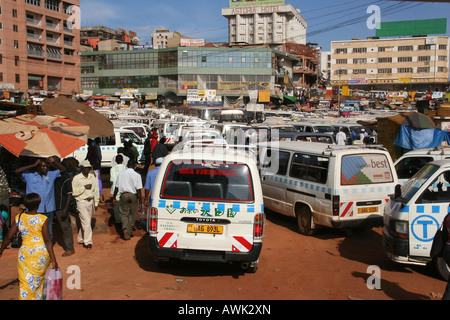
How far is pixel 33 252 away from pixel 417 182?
222 inches

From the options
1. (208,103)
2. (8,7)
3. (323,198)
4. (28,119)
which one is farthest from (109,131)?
(8,7)

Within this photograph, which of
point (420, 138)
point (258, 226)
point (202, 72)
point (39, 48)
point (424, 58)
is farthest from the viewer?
point (424, 58)

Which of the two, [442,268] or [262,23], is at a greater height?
[262,23]

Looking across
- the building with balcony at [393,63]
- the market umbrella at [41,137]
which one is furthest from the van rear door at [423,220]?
the building with balcony at [393,63]

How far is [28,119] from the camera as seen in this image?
28.8 ft

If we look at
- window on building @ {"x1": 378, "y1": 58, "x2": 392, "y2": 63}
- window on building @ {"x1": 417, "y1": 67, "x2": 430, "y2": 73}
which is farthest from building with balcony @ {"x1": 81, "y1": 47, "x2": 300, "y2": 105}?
window on building @ {"x1": 417, "y1": 67, "x2": 430, "y2": 73}

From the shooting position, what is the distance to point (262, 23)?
110 meters

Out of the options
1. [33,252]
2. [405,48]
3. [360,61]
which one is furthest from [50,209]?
[405,48]

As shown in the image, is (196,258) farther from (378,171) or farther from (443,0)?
(443,0)

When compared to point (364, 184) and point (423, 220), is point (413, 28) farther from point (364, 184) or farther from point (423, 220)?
point (423, 220)

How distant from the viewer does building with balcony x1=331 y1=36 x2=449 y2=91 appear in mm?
91438

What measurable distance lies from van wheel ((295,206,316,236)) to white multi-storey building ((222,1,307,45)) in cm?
9918

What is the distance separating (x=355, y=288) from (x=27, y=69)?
225 ft

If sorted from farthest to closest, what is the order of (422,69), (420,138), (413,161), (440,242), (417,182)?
1. (422,69)
2. (420,138)
3. (413,161)
4. (417,182)
5. (440,242)
